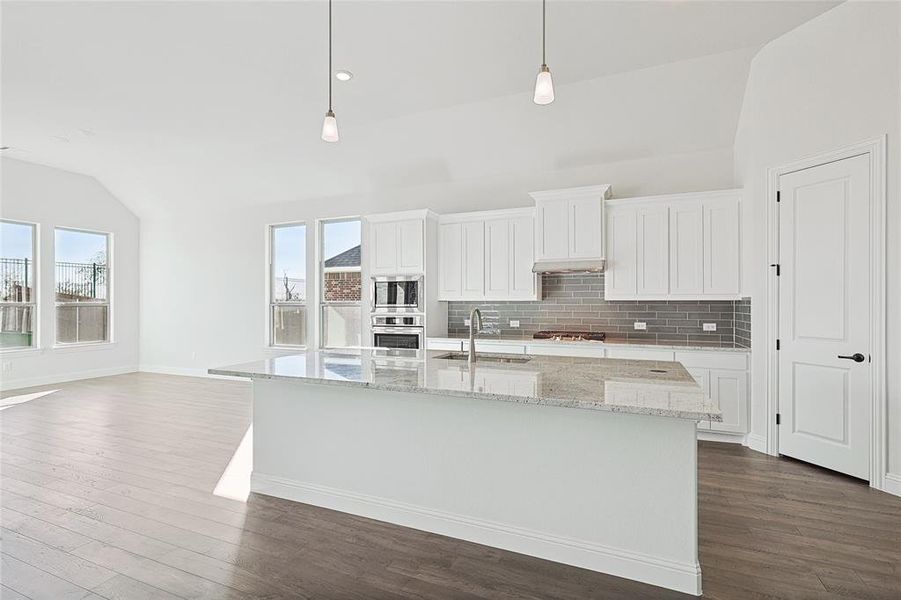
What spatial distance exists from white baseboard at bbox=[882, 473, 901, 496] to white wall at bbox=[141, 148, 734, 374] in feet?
12.7

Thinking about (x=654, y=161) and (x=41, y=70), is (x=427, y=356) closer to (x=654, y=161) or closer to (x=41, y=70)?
(x=654, y=161)

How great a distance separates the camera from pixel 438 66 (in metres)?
4.14

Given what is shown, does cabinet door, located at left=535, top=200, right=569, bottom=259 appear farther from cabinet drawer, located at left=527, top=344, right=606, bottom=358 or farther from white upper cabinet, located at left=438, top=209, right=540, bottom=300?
cabinet drawer, located at left=527, top=344, right=606, bottom=358

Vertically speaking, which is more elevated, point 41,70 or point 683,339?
point 41,70

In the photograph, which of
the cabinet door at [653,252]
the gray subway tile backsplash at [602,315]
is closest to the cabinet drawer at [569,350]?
the gray subway tile backsplash at [602,315]

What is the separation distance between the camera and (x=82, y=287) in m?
8.02

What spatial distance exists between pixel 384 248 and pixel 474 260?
3.87 feet

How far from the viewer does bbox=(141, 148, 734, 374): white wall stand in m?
6.11

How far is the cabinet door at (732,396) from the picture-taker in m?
4.24

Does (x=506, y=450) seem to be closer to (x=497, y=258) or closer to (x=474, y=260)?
(x=497, y=258)

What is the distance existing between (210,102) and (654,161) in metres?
4.81

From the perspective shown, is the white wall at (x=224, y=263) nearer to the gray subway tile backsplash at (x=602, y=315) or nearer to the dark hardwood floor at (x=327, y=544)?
the gray subway tile backsplash at (x=602, y=315)

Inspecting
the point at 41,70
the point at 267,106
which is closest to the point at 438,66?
the point at 267,106

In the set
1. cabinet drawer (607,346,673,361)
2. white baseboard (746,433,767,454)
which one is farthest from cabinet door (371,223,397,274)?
white baseboard (746,433,767,454)
